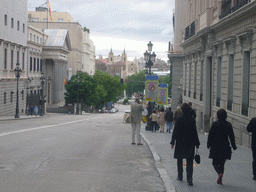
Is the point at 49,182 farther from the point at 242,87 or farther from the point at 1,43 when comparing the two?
the point at 1,43

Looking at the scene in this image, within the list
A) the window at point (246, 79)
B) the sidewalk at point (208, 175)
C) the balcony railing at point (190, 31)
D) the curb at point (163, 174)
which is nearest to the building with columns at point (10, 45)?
the balcony railing at point (190, 31)

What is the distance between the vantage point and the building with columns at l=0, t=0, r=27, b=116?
44.0 m

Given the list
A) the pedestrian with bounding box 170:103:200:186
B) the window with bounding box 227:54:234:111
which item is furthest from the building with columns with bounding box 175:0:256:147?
the pedestrian with bounding box 170:103:200:186

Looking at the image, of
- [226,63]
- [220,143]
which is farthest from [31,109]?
[220,143]

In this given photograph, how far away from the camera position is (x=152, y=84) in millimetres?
21922

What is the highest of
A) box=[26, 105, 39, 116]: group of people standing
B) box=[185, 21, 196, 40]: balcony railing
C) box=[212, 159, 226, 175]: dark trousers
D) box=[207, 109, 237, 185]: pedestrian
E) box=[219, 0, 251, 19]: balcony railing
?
box=[185, 21, 196, 40]: balcony railing

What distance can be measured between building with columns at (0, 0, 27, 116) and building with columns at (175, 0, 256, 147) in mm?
22766

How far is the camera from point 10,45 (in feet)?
156

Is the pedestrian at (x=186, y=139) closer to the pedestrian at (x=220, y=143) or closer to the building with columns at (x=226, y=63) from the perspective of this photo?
the pedestrian at (x=220, y=143)

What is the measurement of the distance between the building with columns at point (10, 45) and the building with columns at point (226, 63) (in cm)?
2277

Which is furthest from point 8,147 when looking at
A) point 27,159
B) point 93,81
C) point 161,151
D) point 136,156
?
point 93,81

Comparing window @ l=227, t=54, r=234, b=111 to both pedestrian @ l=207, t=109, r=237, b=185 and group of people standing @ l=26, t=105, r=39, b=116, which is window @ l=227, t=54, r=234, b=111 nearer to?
pedestrian @ l=207, t=109, r=237, b=185

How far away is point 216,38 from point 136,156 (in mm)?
12483

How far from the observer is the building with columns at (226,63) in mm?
15594
